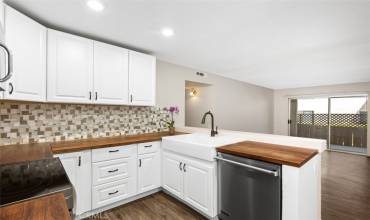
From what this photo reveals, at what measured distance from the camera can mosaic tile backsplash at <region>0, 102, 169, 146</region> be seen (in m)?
1.83

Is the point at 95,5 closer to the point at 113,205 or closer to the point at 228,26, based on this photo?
the point at 228,26

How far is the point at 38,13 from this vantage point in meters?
1.69

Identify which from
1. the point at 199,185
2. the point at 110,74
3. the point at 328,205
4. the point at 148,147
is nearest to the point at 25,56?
the point at 110,74

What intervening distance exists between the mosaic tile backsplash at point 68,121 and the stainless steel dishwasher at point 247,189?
163 centimetres

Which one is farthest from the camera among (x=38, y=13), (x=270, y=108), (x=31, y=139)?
(x=270, y=108)

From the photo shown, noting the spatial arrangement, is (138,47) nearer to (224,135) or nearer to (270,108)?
(224,135)

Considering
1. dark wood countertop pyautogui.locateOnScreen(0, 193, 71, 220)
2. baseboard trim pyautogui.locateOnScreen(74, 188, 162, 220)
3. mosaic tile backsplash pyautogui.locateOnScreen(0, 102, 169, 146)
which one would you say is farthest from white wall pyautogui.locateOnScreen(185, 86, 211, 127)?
dark wood countertop pyautogui.locateOnScreen(0, 193, 71, 220)

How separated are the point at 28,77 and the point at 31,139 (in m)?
0.76

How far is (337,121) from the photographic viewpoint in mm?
5508

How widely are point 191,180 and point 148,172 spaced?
69cm

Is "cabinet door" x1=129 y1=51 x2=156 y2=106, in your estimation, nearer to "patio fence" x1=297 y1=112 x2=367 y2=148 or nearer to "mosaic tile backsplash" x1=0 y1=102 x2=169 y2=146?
"mosaic tile backsplash" x1=0 y1=102 x2=169 y2=146

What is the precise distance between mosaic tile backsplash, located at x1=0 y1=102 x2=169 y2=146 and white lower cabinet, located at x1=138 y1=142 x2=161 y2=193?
60cm

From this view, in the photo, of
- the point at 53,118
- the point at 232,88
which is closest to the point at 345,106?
the point at 232,88

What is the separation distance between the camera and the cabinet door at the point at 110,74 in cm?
217
